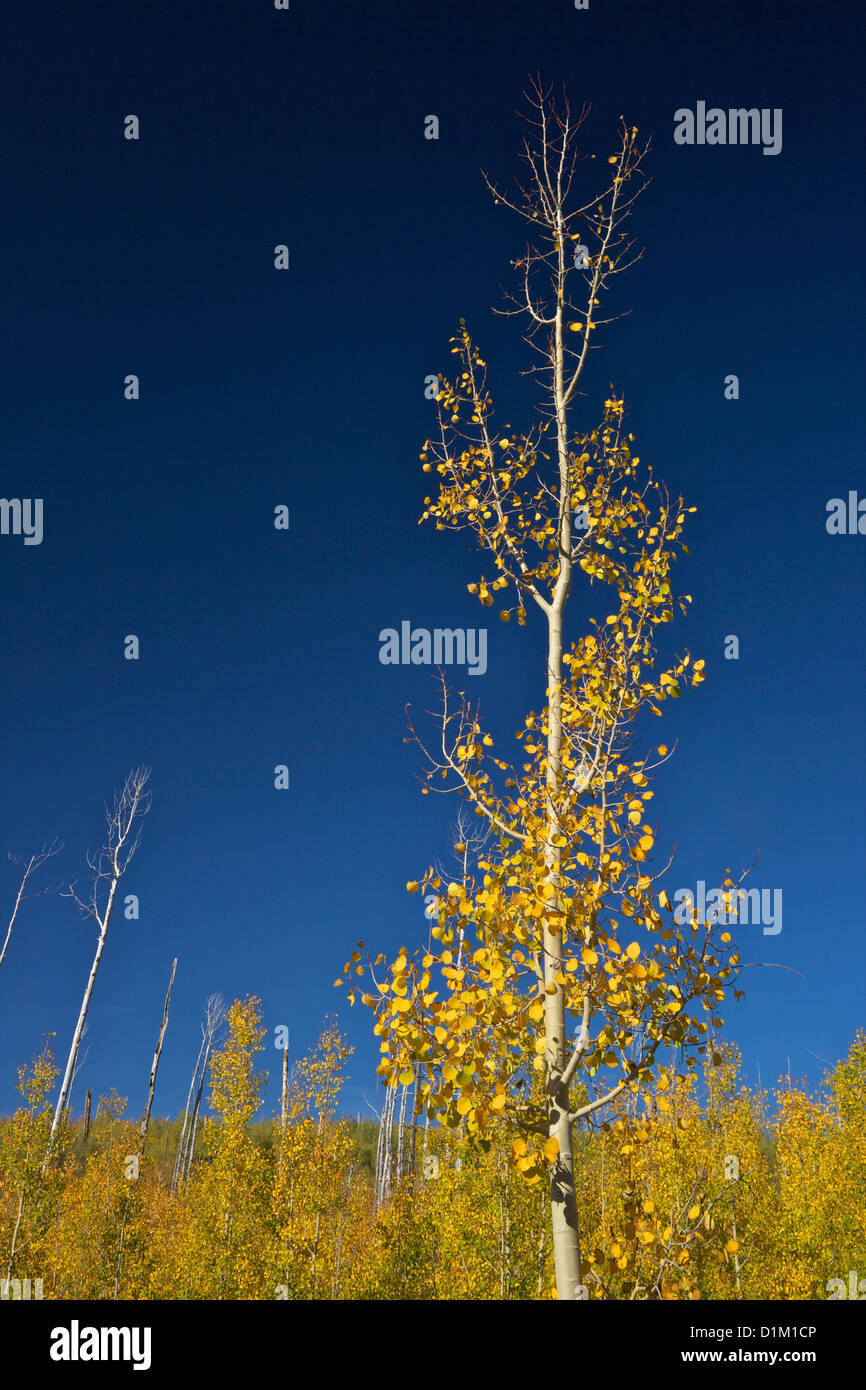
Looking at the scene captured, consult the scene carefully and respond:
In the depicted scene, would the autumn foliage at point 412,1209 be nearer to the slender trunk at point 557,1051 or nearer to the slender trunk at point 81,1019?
the slender trunk at point 81,1019

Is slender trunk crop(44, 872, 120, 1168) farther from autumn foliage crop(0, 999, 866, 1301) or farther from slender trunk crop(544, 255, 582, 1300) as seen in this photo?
slender trunk crop(544, 255, 582, 1300)

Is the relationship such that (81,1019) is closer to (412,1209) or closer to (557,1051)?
(412,1209)

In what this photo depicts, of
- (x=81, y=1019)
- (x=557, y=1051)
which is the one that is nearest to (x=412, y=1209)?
(x=81, y=1019)

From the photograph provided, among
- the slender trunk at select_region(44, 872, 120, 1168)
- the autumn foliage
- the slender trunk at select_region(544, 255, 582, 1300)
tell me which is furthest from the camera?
the slender trunk at select_region(44, 872, 120, 1168)

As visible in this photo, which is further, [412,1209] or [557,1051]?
[412,1209]

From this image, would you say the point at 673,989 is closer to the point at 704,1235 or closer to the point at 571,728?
the point at 704,1235

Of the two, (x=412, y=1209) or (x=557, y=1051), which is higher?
(x=557, y=1051)

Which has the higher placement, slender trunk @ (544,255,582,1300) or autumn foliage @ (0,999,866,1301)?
slender trunk @ (544,255,582,1300)

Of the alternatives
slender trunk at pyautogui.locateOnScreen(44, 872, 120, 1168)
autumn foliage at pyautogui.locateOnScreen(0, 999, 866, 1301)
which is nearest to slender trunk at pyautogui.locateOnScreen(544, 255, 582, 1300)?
autumn foliage at pyautogui.locateOnScreen(0, 999, 866, 1301)

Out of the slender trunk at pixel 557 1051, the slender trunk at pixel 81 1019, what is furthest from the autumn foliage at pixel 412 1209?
the slender trunk at pixel 557 1051
